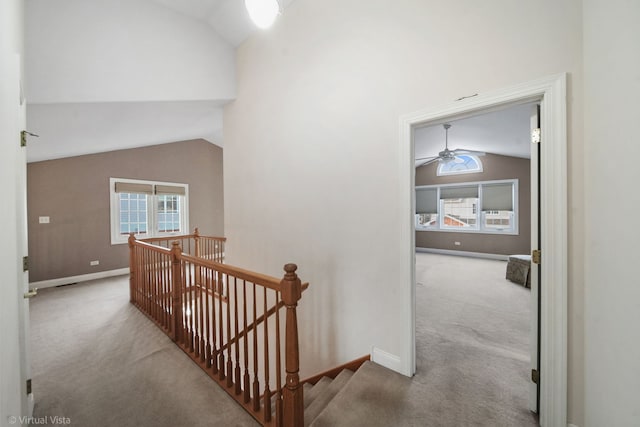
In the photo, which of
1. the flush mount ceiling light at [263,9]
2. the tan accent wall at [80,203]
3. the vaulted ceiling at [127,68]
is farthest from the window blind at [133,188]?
the flush mount ceiling light at [263,9]

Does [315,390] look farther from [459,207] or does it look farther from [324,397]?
[459,207]

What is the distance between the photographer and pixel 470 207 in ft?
23.3

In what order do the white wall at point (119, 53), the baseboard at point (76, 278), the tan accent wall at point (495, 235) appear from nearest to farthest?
1. the white wall at point (119, 53)
2. the baseboard at point (76, 278)
3. the tan accent wall at point (495, 235)

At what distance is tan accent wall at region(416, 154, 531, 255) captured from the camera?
19.9 ft

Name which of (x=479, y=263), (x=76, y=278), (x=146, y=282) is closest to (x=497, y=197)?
(x=479, y=263)

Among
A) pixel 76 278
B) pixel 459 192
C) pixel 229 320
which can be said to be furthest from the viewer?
pixel 459 192

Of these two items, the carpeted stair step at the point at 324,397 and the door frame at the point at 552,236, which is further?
the carpeted stair step at the point at 324,397

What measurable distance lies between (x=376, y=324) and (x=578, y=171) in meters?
1.60

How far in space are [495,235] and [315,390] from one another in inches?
257

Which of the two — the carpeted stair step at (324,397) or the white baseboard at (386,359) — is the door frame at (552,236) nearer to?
the white baseboard at (386,359)

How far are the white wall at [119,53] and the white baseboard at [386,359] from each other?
11.4ft

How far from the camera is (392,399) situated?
1.59 metres

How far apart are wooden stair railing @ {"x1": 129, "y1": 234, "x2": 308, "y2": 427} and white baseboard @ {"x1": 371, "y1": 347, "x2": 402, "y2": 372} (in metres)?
0.77

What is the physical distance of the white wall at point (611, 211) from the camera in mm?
960
